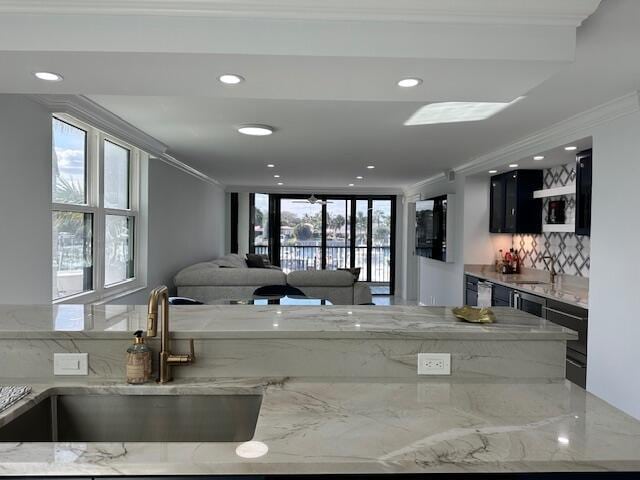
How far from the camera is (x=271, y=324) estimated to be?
1.64 metres

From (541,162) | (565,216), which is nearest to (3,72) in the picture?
(541,162)

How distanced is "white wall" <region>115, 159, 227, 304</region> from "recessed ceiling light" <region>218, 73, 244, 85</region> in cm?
287

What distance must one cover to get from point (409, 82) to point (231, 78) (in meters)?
0.86

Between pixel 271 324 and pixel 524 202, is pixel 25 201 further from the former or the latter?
pixel 524 202

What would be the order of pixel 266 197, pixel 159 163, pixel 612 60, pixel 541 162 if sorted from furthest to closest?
pixel 266 197, pixel 159 163, pixel 541 162, pixel 612 60

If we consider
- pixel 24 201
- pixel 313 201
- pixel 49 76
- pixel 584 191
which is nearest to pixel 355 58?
pixel 49 76

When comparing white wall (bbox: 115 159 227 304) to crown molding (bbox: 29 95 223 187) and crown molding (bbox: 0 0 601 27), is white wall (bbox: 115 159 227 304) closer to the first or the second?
crown molding (bbox: 29 95 223 187)

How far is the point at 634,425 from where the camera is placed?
3.89 ft

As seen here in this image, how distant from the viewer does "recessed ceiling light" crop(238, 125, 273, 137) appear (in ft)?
12.3

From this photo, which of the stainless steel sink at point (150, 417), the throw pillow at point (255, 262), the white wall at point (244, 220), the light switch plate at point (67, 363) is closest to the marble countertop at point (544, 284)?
the stainless steel sink at point (150, 417)

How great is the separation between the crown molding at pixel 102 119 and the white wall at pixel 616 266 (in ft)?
12.4

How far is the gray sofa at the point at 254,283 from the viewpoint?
528 centimetres

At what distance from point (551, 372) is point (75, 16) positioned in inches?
90.6

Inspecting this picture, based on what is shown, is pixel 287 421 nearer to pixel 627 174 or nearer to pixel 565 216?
A: pixel 627 174
